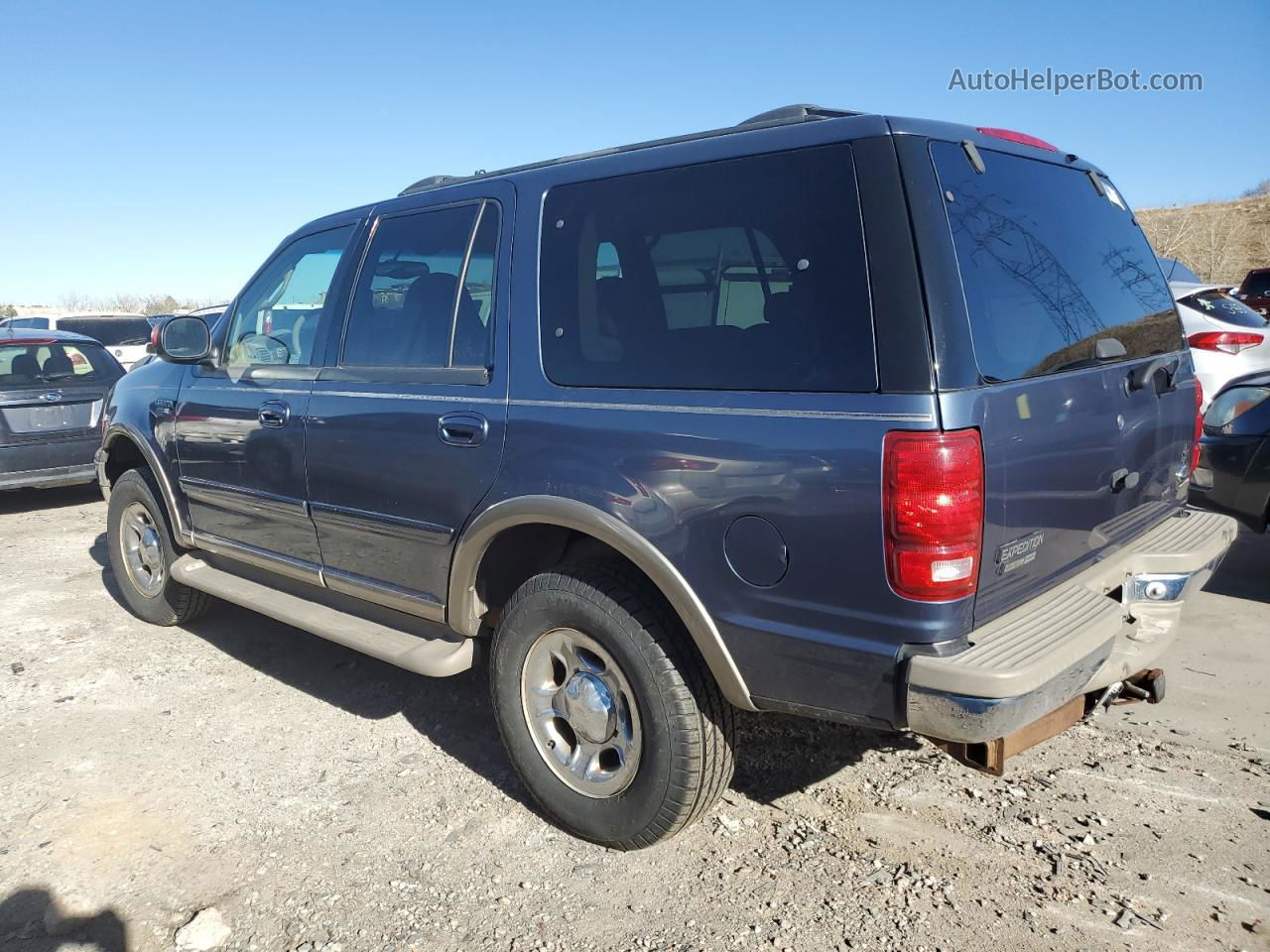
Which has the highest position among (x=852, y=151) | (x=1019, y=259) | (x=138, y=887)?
(x=852, y=151)

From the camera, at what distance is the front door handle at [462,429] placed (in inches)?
120

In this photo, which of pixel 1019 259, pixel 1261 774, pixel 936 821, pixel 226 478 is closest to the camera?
pixel 1019 259

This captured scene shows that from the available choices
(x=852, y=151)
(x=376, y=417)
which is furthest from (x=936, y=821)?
(x=376, y=417)

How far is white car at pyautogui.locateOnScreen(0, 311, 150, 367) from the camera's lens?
16.0 m

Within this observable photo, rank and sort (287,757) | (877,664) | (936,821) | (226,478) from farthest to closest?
(226,478)
(287,757)
(936,821)
(877,664)

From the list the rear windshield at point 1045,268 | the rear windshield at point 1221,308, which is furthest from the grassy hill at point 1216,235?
the rear windshield at point 1045,268

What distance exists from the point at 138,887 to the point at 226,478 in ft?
6.17

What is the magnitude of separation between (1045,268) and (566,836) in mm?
2296

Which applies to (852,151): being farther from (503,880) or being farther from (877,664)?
(503,880)

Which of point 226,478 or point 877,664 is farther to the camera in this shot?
point 226,478

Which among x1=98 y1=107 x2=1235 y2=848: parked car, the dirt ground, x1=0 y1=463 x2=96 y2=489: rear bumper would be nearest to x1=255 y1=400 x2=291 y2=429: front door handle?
x1=98 y1=107 x2=1235 y2=848: parked car

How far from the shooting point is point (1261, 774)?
3.28 metres

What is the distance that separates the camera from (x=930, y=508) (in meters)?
2.20

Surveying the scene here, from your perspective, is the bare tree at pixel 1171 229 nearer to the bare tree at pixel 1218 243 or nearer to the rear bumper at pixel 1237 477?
the bare tree at pixel 1218 243
